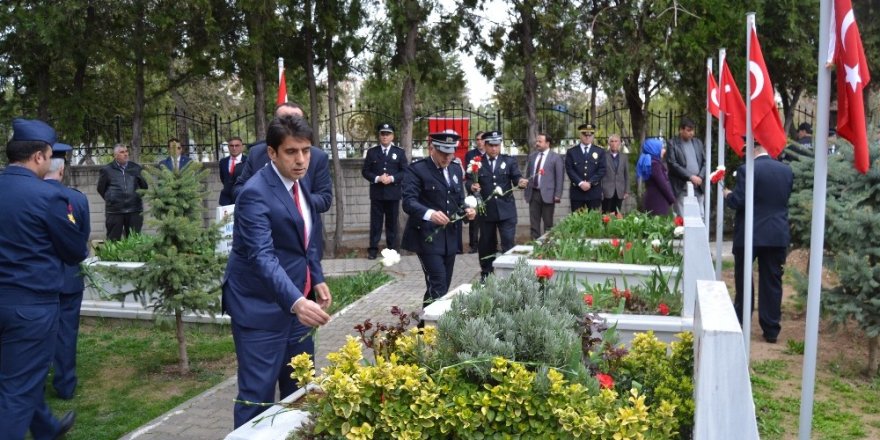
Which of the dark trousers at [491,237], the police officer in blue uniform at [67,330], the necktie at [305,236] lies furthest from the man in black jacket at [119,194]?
the necktie at [305,236]

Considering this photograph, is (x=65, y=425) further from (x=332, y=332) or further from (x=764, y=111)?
(x=764, y=111)

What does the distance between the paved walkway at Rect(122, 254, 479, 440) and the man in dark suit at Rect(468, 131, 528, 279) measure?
87 centimetres

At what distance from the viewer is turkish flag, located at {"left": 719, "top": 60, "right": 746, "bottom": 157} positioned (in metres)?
7.30

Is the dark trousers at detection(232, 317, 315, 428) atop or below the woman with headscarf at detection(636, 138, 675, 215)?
below

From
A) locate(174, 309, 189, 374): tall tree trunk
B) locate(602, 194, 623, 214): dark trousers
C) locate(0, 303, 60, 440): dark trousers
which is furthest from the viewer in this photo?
locate(602, 194, 623, 214): dark trousers

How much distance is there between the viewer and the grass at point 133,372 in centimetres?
604

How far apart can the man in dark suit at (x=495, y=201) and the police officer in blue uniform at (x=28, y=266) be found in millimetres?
5074

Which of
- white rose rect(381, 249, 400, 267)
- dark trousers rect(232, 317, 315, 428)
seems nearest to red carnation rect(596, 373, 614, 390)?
white rose rect(381, 249, 400, 267)

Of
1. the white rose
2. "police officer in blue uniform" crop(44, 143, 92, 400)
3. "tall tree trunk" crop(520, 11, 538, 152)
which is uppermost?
"tall tree trunk" crop(520, 11, 538, 152)

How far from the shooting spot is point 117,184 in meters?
→ 12.3

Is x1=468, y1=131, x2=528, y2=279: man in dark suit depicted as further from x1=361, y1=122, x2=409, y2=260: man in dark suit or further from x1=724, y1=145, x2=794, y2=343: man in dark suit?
x1=724, y1=145, x2=794, y2=343: man in dark suit

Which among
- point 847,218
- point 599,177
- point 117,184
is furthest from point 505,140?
point 847,218

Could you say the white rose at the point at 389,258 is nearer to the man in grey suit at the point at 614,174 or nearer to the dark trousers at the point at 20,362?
the dark trousers at the point at 20,362

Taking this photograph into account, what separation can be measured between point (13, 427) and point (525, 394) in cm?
319
